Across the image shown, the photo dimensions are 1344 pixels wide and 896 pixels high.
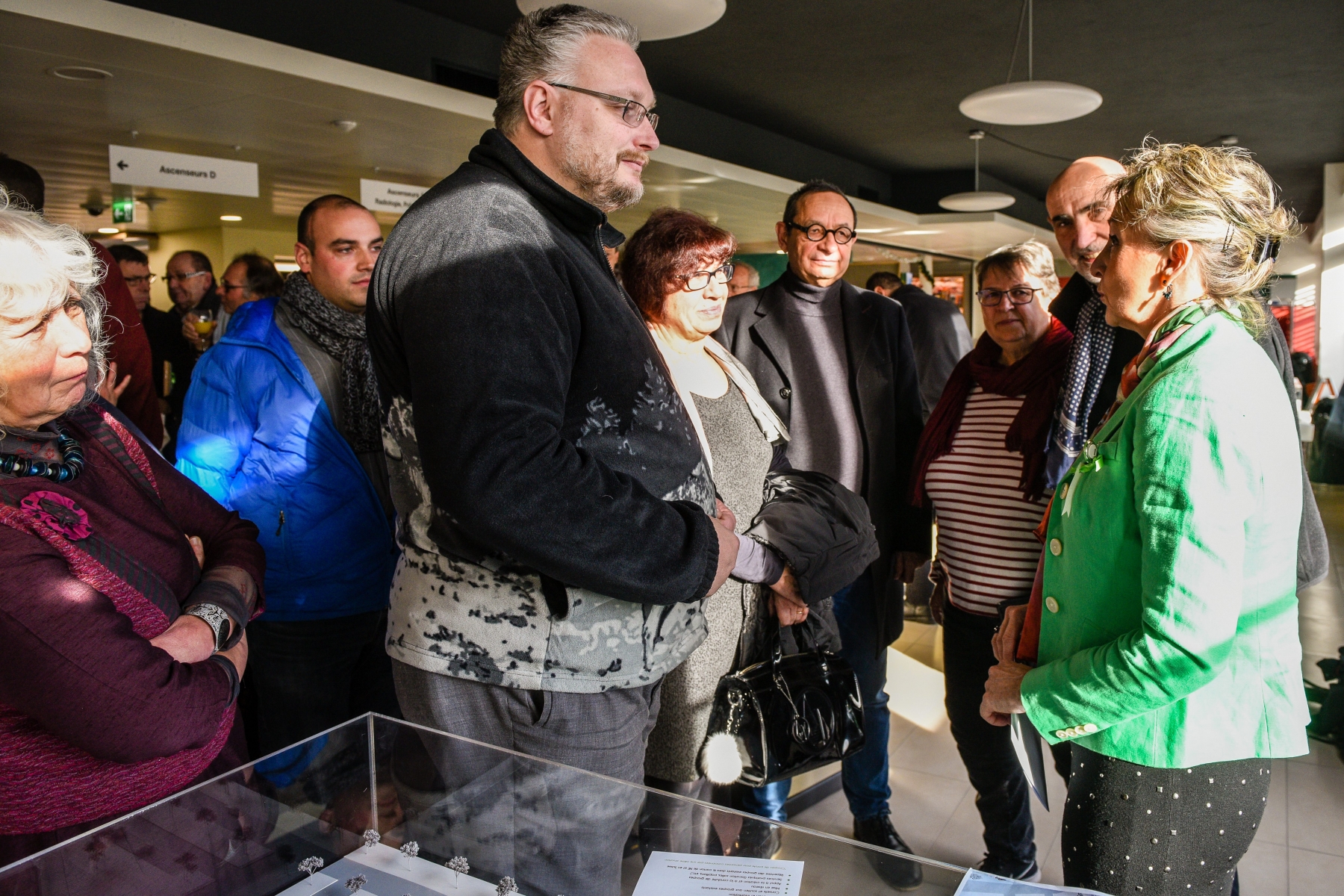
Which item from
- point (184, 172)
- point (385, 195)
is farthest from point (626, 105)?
point (385, 195)

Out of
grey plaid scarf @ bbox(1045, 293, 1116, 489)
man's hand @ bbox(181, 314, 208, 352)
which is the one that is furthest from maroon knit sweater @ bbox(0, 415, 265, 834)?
man's hand @ bbox(181, 314, 208, 352)

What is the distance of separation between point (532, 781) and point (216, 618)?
567 millimetres

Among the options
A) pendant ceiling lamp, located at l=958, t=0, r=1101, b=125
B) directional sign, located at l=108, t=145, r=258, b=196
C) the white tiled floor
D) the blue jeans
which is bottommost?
the white tiled floor

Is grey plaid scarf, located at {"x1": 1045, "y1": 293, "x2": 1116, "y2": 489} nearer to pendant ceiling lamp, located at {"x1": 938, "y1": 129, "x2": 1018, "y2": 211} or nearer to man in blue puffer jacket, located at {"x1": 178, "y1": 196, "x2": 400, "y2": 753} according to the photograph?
man in blue puffer jacket, located at {"x1": 178, "y1": 196, "x2": 400, "y2": 753}

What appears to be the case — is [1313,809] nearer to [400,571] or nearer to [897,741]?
[897,741]

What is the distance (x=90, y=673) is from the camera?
3.63 feet

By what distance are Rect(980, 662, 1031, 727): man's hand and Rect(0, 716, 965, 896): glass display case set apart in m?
0.58

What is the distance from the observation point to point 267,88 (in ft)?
19.4

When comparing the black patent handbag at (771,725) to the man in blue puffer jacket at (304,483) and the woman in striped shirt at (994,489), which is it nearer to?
the woman in striped shirt at (994,489)

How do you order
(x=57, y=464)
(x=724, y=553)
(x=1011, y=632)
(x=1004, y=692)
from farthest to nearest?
1. (x=1011, y=632)
2. (x=1004, y=692)
3. (x=724, y=553)
4. (x=57, y=464)

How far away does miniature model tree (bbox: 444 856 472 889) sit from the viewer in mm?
1127

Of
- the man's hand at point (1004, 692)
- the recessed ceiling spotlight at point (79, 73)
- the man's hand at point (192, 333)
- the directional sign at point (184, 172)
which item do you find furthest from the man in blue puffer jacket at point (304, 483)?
the recessed ceiling spotlight at point (79, 73)

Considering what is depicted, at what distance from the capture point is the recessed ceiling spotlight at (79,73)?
546 cm

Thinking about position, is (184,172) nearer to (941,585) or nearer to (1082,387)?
(941,585)
